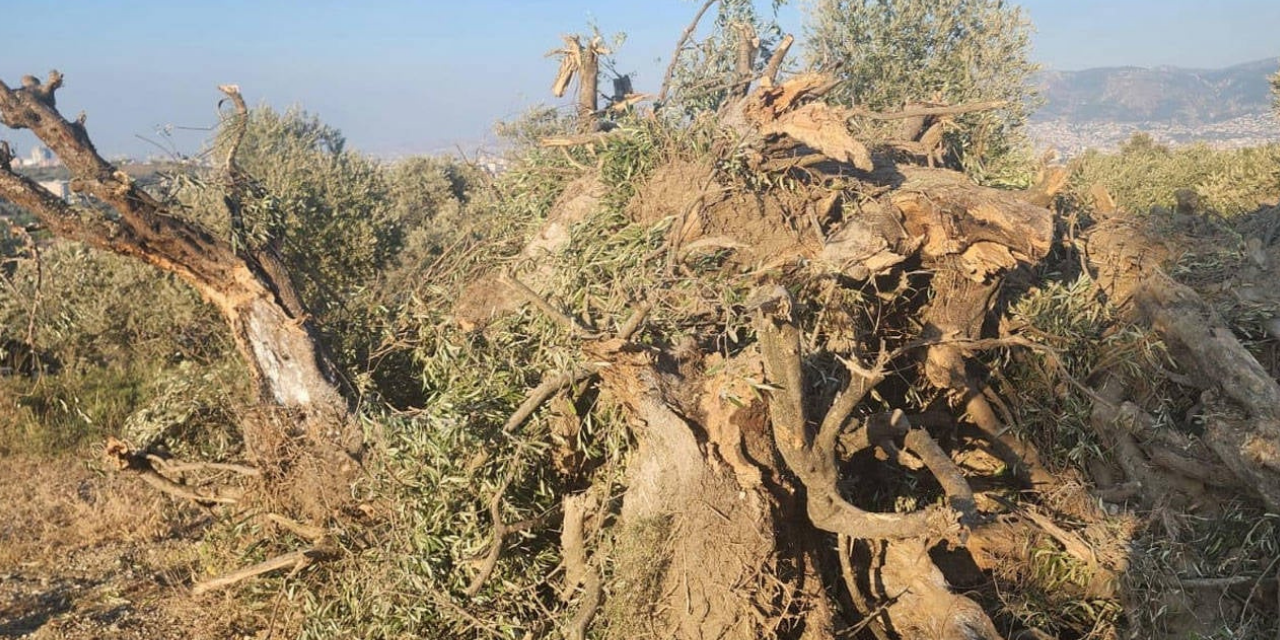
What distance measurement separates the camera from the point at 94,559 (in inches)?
272

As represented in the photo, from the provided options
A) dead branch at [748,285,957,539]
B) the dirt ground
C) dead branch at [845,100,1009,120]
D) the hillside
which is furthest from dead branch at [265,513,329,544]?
the hillside

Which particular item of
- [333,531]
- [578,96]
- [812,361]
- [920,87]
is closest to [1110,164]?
[920,87]

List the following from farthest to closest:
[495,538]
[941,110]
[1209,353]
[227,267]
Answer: [941,110] → [227,267] → [1209,353] → [495,538]

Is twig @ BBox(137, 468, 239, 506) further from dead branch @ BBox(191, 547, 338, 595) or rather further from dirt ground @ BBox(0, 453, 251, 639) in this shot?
dirt ground @ BBox(0, 453, 251, 639)

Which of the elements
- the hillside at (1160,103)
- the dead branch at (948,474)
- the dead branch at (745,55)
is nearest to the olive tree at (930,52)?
the dead branch at (745,55)

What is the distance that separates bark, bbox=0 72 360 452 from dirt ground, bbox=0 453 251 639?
1449 mm

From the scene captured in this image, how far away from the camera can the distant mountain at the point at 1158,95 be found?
152ft

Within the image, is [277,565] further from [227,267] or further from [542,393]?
[542,393]

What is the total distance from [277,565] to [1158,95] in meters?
67.8

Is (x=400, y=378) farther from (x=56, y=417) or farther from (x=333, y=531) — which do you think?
(x=56, y=417)


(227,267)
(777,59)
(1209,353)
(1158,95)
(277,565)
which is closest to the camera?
(277,565)

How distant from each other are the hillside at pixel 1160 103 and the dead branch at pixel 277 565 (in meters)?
23.7

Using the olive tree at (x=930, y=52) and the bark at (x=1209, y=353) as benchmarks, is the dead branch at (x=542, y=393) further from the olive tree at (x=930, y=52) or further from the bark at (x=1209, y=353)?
the olive tree at (x=930, y=52)

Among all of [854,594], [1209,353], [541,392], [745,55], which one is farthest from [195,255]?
[1209,353]
